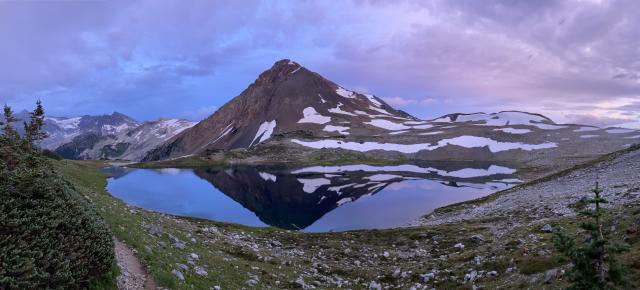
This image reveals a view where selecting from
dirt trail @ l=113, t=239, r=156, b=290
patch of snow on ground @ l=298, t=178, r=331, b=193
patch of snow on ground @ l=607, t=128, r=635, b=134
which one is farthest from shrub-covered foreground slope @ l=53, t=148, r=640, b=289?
patch of snow on ground @ l=607, t=128, r=635, b=134

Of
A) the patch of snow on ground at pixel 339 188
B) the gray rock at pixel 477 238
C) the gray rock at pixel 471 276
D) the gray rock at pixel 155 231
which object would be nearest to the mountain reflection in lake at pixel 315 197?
the patch of snow on ground at pixel 339 188

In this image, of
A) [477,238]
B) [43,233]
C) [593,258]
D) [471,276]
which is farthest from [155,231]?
[477,238]

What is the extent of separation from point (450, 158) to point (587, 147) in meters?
56.8

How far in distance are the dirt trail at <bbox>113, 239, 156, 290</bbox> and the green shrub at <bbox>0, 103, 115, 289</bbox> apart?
1.18 metres

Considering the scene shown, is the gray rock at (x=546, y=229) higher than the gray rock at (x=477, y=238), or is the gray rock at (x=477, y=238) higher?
the gray rock at (x=546, y=229)

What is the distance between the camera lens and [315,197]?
8800 centimetres

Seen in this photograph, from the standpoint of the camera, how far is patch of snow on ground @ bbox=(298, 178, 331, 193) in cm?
10201

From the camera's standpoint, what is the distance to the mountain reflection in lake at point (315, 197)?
63.4 metres

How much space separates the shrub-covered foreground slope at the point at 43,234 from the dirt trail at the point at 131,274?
0.96m

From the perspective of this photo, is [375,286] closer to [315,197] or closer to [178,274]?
[178,274]

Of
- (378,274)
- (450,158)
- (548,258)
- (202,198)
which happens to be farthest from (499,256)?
(450,158)

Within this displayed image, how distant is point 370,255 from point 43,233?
2640 cm

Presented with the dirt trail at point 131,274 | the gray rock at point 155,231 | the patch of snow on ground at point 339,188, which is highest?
the dirt trail at point 131,274

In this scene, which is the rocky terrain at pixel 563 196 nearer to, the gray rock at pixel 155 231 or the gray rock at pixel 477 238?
the gray rock at pixel 477 238
